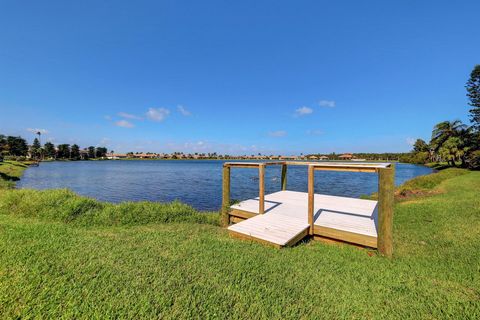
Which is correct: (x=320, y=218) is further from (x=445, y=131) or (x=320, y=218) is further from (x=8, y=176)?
(x=445, y=131)

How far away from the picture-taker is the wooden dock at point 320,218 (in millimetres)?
4012

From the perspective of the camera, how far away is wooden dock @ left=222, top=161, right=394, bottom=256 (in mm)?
4012

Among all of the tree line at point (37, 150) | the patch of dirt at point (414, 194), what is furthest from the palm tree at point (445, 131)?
the tree line at point (37, 150)

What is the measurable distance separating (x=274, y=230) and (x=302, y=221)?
93 centimetres

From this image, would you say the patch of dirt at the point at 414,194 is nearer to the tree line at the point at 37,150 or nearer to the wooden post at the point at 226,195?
the wooden post at the point at 226,195

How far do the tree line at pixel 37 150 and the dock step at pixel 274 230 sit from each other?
9600cm

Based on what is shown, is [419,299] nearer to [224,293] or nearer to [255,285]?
[255,285]

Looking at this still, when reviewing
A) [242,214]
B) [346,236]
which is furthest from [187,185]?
[346,236]

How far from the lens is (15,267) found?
Answer: 9.99 feet

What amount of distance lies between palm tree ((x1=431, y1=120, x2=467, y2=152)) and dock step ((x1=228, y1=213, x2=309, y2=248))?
45.9 m

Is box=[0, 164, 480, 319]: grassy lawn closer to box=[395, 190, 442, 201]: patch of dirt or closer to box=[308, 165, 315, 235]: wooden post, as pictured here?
box=[308, 165, 315, 235]: wooden post

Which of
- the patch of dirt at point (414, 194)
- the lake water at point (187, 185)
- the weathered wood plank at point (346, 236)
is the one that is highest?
the weathered wood plank at point (346, 236)

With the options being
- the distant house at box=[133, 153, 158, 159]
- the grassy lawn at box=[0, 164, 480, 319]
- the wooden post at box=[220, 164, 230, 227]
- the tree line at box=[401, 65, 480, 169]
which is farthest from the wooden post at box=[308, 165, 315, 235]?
the distant house at box=[133, 153, 158, 159]

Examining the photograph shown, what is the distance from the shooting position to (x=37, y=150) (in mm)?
86625
